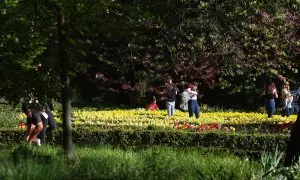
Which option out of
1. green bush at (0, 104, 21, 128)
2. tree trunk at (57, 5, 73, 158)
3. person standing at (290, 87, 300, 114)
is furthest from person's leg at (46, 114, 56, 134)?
person standing at (290, 87, 300, 114)

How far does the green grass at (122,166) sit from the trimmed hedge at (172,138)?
21.2ft

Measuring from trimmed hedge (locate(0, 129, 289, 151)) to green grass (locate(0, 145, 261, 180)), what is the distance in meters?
6.47

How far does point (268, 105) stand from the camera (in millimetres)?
22156

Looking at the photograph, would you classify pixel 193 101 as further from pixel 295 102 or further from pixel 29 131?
pixel 29 131

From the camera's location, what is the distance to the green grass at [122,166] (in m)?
6.20

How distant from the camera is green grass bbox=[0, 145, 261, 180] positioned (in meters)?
6.20

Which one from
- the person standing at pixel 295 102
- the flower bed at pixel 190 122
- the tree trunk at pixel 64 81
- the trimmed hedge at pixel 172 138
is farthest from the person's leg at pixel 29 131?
the person standing at pixel 295 102

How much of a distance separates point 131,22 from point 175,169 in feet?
6.60

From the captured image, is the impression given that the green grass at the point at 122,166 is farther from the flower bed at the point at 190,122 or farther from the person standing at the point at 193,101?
the person standing at the point at 193,101

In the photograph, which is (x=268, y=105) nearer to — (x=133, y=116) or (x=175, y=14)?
(x=133, y=116)

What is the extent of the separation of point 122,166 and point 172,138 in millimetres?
8083

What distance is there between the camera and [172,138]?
608 inches

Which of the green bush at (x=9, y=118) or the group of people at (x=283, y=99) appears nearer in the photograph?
the green bush at (x=9, y=118)

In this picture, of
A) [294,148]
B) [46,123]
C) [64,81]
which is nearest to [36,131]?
[46,123]
